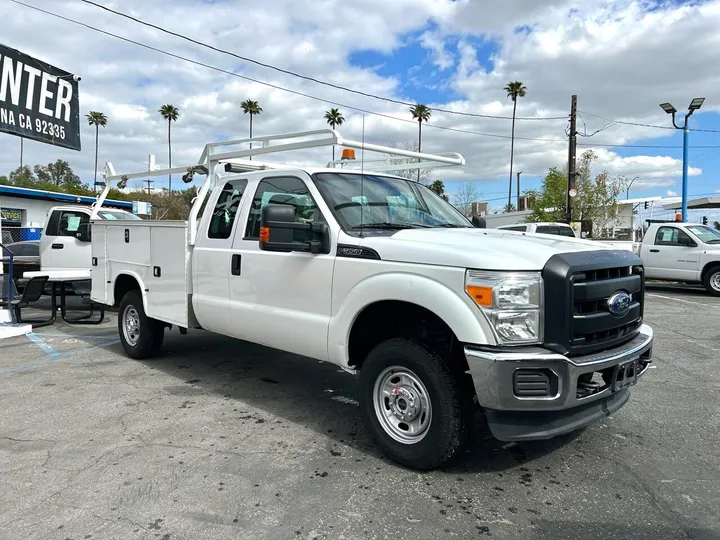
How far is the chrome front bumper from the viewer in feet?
10.4

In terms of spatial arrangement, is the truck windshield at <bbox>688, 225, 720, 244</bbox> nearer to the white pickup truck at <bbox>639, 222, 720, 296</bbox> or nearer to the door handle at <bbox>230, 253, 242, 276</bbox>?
the white pickup truck at <bbox>639, 222, 720, 296</bbox>

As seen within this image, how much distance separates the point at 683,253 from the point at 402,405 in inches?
513

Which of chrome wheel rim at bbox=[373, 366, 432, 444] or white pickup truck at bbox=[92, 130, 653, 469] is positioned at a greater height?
white pickup truck at bbox=[92, 130, 653, 469]

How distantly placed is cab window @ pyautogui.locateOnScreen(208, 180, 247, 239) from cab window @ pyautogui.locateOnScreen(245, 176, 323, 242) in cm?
27

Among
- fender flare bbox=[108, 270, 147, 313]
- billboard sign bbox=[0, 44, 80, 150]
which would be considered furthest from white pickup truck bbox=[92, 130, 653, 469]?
billboard sign bbox=[0, 44, 80, 150]

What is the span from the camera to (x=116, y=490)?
11.4 ft

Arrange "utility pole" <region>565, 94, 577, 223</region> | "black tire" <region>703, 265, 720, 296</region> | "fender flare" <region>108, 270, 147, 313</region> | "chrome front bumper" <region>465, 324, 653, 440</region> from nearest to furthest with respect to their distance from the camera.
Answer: "chrome front bumper" <region>465, 324, 653, 440</region> → "fender flare" <region>108, 270, 147, 313</region> → "black tire" <region>703, 265, 720, 296</region> → "utility pole" <region>565, 94, 577, 223</region>

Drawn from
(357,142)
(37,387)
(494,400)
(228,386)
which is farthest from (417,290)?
(37,387)

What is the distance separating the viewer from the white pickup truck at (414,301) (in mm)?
3246

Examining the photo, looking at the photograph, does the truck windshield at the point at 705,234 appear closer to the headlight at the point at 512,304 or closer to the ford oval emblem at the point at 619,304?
the ford oval emblem at the point at 619,304

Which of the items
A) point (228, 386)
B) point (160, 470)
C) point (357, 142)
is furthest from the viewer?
point (228, 386)

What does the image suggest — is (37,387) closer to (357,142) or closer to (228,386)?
(228,386)

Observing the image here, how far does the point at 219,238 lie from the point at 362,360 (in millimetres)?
2026

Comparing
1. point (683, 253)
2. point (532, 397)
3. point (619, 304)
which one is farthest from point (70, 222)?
point (683, 253)
